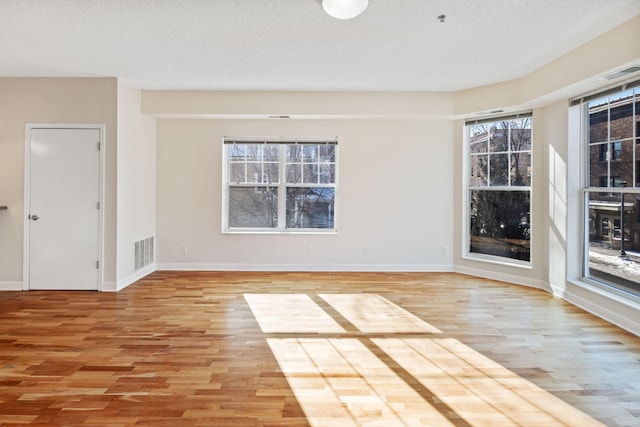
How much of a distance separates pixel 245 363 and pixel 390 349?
1084mm

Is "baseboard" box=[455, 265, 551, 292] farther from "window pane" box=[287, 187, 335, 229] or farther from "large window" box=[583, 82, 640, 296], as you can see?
"window pane" box=[287, 187, 335, 229]

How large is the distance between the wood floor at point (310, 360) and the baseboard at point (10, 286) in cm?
Answer: 21

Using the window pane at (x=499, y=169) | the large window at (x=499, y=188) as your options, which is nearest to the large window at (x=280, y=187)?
the large window at (x=499, y=188)

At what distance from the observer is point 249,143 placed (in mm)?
5691

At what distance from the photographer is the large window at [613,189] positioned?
3484 millimetres

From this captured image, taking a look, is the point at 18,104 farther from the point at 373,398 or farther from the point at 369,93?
the point at 373,398

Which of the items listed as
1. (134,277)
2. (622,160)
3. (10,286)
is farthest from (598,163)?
(10,286)

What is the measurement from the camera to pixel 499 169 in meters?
5.16

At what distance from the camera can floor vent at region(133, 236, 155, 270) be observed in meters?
5.06

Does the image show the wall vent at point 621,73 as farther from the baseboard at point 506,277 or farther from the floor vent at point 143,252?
the floor vent at point 143,252

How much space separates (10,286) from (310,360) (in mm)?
4073

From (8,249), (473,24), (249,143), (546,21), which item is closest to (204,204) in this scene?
(249,143)

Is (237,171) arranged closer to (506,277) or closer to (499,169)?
(499,169)

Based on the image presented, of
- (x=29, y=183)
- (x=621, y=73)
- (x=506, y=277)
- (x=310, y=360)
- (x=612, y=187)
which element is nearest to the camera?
(x=310, y=360)
